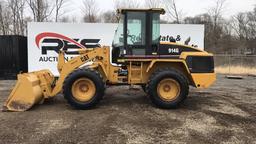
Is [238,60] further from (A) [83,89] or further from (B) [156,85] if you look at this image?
(A) [83,89]

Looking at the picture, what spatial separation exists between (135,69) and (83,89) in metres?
1.54

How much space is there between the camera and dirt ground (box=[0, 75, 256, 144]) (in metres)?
6.53

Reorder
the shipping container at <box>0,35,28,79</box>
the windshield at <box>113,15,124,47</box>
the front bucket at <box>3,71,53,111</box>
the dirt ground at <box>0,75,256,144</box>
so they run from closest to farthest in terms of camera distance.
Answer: the dirt ground at <box>0,75,256,144</box> < the front bucket at <box>3,71,53,111</box> < the windshield at <box>113,15,124,47</box> < the shipping container at <box>0,35,28,79</box>

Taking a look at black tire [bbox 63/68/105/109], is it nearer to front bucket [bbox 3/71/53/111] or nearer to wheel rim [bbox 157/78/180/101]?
front bucket [bbox 3/71/53/111]

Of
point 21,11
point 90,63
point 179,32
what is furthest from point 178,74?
point 21,11

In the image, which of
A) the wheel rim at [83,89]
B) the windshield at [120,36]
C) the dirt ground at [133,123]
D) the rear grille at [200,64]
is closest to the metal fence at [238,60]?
the dirt ground at [133,123]

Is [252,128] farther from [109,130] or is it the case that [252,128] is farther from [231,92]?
[231,92]

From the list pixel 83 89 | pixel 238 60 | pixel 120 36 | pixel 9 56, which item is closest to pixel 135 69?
pixel 120 36

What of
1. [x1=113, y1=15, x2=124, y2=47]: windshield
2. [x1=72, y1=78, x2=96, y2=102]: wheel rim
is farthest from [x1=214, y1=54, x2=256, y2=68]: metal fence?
[x1=72, y1=78, x2=96, y2=102]: wheel rim

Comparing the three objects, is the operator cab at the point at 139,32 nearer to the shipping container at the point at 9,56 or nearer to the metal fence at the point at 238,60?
the shipping container at the point at 9,56

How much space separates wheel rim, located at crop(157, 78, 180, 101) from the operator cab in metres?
0.91

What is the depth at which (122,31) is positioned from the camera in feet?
32.1

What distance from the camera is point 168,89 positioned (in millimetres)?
9336

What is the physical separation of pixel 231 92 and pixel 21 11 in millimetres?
34290
